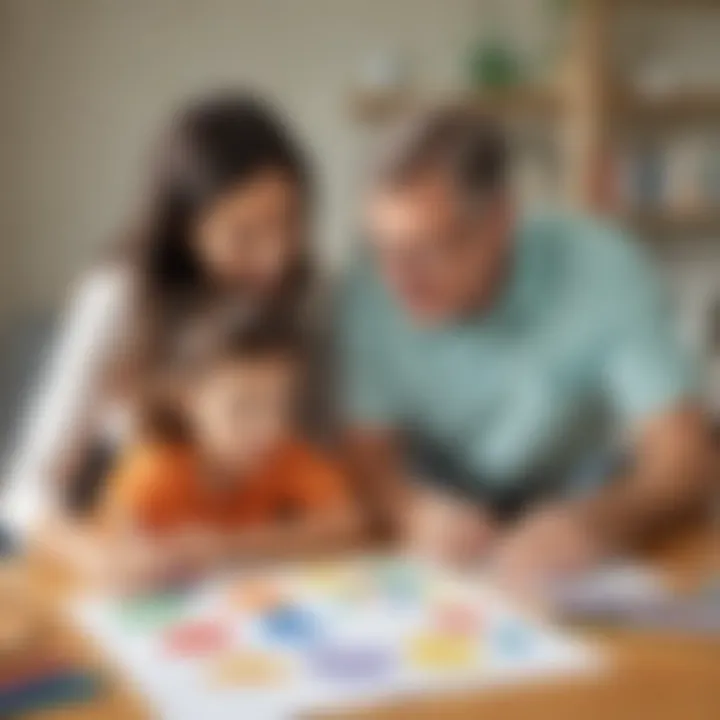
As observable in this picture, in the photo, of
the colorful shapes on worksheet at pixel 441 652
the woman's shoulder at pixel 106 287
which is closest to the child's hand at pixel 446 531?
the colorful shapes on worksheet at pixel 441 652

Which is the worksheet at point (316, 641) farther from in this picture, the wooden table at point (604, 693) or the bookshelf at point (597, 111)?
the bookshelf at point (597, 111)

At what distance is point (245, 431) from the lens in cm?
68

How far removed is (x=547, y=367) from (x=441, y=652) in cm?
26

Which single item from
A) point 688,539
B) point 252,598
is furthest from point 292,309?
point 688,539

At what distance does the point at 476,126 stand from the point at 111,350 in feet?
0.87

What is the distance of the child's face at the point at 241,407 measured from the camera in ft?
2.14

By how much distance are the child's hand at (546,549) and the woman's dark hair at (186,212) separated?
18 centimetres

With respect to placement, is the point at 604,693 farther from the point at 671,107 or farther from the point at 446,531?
the point at 671,107

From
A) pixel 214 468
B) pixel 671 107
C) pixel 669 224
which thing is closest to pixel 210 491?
pixel 214 468

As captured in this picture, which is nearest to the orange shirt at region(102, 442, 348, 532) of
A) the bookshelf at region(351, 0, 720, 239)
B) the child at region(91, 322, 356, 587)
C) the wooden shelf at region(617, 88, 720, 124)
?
the child at region(91, 322, 356, 587)

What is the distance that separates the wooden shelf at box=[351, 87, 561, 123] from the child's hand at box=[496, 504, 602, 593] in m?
0.25

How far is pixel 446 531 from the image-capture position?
714 millimetres

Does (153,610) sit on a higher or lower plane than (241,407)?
lower

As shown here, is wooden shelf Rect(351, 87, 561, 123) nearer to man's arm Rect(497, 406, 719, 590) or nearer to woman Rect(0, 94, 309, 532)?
woman Rect(0, 94, 309, 532)
